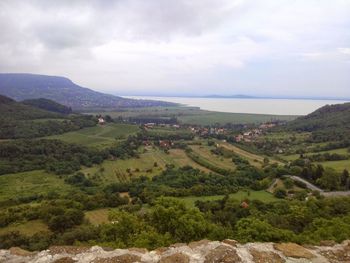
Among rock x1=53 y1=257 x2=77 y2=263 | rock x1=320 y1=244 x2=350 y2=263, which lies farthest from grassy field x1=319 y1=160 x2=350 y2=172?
rock x1=53 y1=257 x2=77 y2=263

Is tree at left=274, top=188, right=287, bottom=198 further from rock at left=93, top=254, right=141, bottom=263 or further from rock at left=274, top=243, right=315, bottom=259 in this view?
rock at left=93, top=254, right=141, bottom=263

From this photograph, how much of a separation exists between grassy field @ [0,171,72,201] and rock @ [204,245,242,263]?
47.5 m

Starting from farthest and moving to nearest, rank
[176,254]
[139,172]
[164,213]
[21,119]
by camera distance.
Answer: [21,119]
[139,172]
[164,213]
[176,254]

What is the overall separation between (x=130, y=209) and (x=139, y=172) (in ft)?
91.4

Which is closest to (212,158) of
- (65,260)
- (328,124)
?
(328,124)

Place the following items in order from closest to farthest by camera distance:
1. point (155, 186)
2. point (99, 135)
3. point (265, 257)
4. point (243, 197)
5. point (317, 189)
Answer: point (265, 257)
point (243, 197)
point (317, 189)
point (155, 186)
point (99, 135)

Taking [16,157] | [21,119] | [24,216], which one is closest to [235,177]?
[24,216]

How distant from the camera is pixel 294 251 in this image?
11.2 meters

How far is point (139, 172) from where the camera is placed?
70062mm

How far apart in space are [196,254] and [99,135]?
100 meters

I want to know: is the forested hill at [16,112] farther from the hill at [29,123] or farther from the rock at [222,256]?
the rock at [222,256]

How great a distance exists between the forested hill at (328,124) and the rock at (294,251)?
9452 cm

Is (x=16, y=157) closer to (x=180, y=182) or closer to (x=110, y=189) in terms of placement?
(x=110, y=189)

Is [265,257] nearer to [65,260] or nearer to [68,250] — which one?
[65,260]
